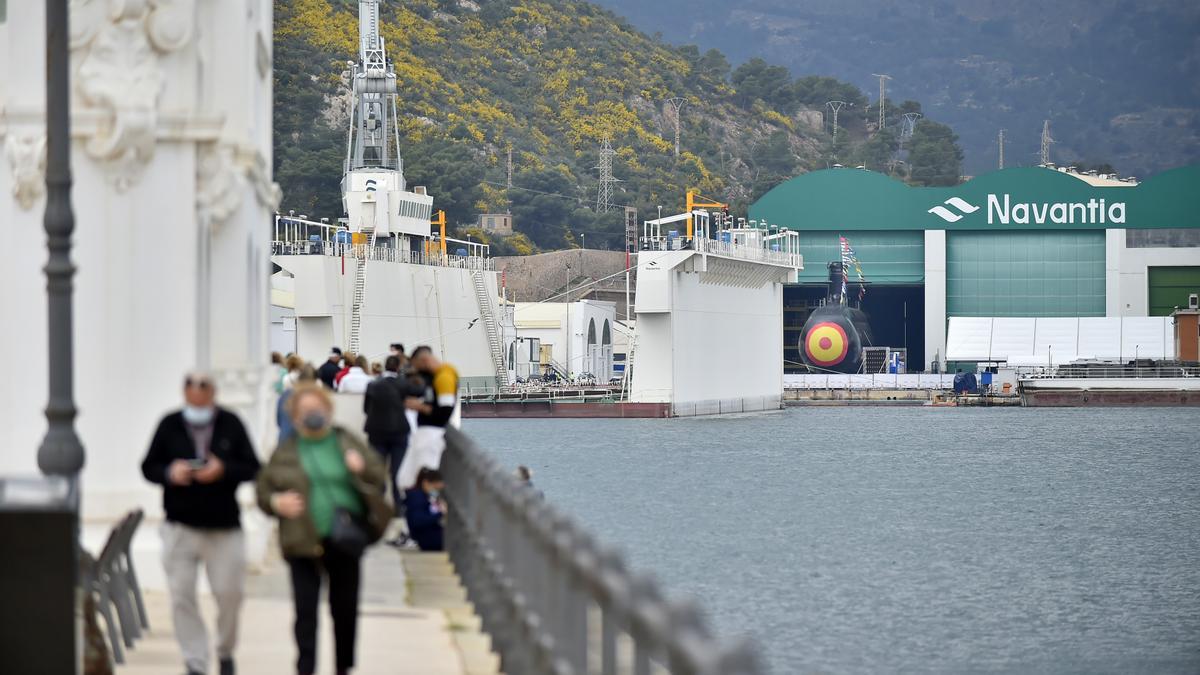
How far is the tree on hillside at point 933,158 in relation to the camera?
187 m

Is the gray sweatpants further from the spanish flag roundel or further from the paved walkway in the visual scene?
the spanish flag roundel

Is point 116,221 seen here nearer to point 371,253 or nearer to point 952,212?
point 371,253

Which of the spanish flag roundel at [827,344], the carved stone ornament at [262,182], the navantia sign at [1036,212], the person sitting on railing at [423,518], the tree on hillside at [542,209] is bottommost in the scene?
the person sitting on railing at [423,518]

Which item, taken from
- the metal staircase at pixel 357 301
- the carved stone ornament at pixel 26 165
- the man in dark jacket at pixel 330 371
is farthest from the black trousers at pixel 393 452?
the metal staircase at pixel 357 301

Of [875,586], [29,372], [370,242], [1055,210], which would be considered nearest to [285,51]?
[370,242]

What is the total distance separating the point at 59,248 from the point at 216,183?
4.22 metres

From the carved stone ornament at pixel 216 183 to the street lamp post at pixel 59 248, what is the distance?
4.00 metres

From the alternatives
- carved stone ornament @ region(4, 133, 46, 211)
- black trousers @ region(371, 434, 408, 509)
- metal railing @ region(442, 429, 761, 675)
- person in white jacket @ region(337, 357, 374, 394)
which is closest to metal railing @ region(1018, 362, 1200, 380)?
person in white jacket @ region(337, 357, 374, 394)

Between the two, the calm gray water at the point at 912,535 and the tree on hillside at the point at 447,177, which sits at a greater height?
the tree on hillside at the point at 447,177

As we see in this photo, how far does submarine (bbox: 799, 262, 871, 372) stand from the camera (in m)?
107

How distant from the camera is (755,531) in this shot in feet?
138

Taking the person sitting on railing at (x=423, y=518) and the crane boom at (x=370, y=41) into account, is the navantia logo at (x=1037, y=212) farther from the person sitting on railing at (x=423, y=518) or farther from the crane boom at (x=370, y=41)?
the person sitting on railing at (x=423, y=518)

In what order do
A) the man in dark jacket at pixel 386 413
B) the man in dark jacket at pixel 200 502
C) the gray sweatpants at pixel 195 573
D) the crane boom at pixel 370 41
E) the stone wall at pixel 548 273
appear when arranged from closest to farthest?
the man in dark jacket at pixel 200 502 < the gray sweatpants at pixel 195 573 < the man in dark jacket at pixel 386 413 < the crane boom at pixel 370 41 < the stone wall at pixel 548 273

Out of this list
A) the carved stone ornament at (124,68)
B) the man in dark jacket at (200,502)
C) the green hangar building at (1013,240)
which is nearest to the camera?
the man in dark jacket at (200,502)
